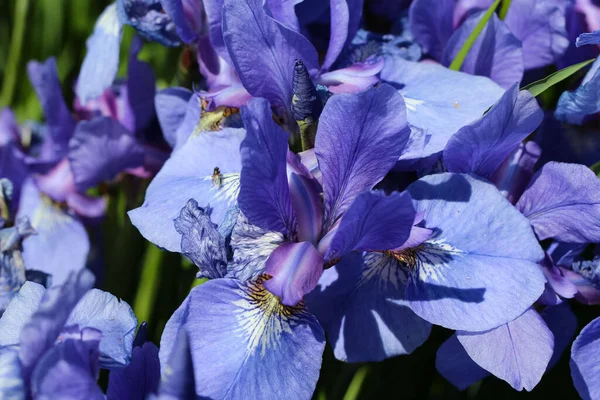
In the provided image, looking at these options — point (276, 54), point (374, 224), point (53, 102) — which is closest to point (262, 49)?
point (276, 54)

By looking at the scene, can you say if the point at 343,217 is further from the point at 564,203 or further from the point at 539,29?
the point at 539,29

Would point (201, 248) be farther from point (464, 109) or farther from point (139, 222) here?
point (464, 109)

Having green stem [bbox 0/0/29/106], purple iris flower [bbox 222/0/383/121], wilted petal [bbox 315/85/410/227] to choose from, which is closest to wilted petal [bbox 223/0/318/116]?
purple iris flower [bbox 222/0/383/121]

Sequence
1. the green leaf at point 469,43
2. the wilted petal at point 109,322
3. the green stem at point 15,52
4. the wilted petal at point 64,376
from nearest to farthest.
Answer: the wilted petal at point 64,376 → the wilted petal at point 109,322 → the green leaf at point 469,43 → the green stem at point 15,52

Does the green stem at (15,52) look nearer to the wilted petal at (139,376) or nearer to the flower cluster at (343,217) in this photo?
the flower cluster at (343,217)

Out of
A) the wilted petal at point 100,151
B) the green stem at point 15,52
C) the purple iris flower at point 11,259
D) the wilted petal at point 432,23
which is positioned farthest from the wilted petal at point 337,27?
the green stem at point 15,52
